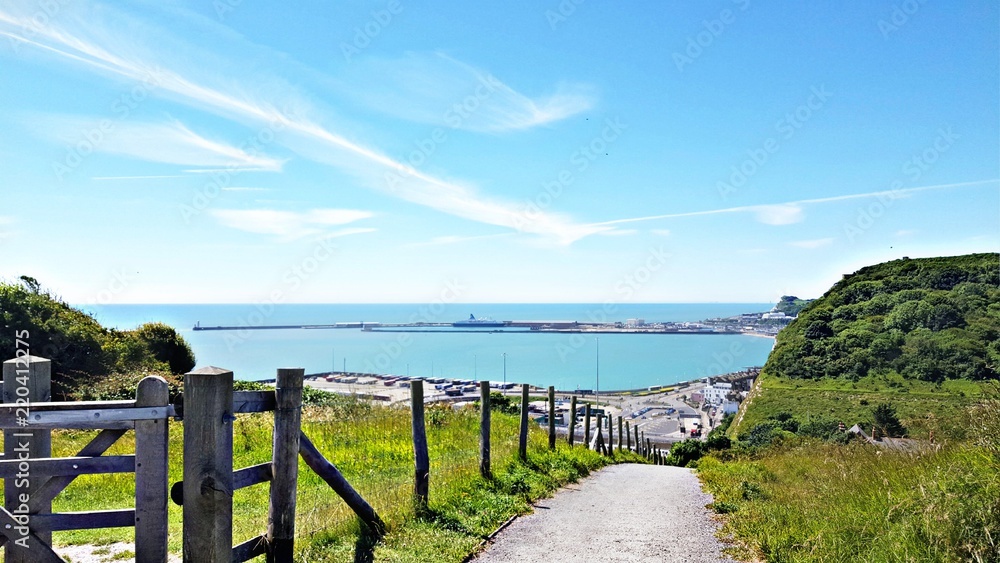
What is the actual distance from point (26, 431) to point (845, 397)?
250 ft

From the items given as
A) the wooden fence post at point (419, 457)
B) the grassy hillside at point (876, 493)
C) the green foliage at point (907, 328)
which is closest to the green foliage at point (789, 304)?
the green foliage at point (907, 328)

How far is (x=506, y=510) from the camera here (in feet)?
27.2

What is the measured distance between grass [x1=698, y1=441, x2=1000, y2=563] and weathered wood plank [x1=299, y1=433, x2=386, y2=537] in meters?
4.02

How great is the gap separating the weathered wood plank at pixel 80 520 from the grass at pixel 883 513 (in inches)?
230

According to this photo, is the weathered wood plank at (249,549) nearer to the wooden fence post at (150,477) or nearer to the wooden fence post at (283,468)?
the wooden fence post at (283,468)

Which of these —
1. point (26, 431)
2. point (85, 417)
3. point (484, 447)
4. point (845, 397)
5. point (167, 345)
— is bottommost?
point (845, 397)

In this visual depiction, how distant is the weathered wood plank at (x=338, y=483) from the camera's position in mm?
5387

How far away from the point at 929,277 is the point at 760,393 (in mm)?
52176

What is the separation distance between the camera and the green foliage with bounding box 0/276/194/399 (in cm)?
1941

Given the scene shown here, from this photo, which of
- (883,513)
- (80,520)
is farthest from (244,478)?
(883,513)

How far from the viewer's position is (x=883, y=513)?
5934mm

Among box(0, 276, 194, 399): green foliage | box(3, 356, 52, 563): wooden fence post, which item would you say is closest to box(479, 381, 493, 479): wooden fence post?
box(3, 356, 52, 563): wooden fence post

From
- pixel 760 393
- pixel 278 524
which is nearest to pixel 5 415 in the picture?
pixel 278 524

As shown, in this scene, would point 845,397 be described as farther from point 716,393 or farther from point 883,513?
point 883,513
